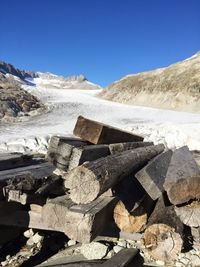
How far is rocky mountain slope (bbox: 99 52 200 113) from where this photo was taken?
35031 millimetres

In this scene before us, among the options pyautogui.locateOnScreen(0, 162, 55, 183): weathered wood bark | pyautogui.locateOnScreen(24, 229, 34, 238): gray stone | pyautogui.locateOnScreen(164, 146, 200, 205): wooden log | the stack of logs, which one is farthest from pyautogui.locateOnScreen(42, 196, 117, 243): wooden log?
pyautogui.locateOnScreen(24, 229, 34, 238): gray stone

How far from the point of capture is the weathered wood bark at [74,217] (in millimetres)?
4121

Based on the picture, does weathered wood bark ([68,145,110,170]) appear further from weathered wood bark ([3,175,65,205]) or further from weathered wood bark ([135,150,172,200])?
weathered wood bark ([135,150,172,200])

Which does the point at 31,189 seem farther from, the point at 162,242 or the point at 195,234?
the point at 195,234

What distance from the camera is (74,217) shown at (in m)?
4.15

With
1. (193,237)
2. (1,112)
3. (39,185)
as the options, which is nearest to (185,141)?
(193,237)

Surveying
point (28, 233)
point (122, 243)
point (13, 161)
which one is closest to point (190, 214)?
point (122, 243)

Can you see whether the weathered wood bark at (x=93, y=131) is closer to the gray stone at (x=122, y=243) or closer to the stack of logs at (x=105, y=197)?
the stack of logs at (x=105, y=197)

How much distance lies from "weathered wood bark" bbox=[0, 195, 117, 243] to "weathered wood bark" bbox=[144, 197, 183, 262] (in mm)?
605

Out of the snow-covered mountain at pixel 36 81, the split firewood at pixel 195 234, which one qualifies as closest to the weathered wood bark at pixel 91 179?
the split firewood at pixel 195 234

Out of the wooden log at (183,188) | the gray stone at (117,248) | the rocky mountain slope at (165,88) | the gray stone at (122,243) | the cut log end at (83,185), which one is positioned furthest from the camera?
the rocky mountain slope at (165,88)

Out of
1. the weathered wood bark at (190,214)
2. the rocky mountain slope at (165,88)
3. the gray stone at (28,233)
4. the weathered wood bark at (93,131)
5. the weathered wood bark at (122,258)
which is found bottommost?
the gray stone at (28,233)

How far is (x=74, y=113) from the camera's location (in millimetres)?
23500

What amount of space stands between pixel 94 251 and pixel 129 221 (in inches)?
25.2
